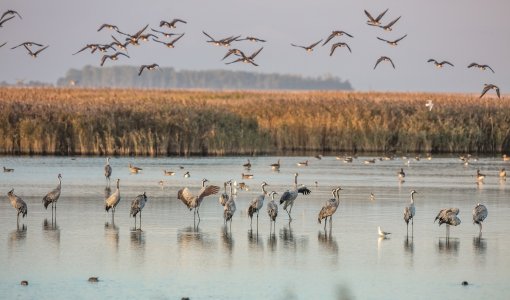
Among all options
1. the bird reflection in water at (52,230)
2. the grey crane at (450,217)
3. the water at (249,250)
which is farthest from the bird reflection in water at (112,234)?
the grey crane at (450,217)

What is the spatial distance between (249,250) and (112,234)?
8.74 ft

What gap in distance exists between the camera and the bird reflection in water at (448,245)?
16.6m

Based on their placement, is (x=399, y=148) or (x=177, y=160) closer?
(x=177, y=160)

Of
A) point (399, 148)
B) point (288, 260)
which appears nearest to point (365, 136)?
point (399, 148)

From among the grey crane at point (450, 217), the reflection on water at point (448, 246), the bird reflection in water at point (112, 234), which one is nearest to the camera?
the reflection on water at point (448, 246)

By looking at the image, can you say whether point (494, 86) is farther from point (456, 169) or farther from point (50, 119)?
point (50, 119)

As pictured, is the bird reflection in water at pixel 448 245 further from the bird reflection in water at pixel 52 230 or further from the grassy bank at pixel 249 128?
the grassy bank at pixel 249 128

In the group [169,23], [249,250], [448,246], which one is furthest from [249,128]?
[249,250]

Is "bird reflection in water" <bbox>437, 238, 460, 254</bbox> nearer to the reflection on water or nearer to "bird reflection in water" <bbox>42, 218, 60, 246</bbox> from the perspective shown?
the reflection on water

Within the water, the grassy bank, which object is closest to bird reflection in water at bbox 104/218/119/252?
the water

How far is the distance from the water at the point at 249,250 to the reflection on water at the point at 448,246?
0.6 inches

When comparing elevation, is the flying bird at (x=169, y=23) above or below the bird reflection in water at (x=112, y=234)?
above

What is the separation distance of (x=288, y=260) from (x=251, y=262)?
0.55 meters

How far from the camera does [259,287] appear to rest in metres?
13.6
